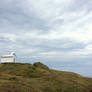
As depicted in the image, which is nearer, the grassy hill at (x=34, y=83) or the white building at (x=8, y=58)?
the grassy hill at (x=34, y=83)

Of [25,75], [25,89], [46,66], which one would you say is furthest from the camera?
[46,66]

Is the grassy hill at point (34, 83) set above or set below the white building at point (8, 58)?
below

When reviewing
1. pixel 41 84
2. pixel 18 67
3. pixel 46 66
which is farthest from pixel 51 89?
pixel 46 66

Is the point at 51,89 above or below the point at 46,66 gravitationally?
below

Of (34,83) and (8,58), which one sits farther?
(8,58)

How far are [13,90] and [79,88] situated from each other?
1725 cm

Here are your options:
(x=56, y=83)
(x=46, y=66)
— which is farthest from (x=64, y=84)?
(x=46, y=66)

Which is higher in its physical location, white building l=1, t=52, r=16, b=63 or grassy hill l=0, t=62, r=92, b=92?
white building l=1, t=52, r=16, b=63

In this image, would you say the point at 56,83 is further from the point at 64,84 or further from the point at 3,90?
the point at 3,90

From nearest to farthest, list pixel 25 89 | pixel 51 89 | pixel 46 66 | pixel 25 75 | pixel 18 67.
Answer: pixel 25 89, pixel 51 89, pixel 25 75, pixel 18 67, pixel 46 66

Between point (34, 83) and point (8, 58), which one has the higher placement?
point (8, 58)

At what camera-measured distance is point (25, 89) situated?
114ft

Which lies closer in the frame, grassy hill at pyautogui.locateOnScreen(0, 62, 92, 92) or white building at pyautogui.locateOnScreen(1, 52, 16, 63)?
grassy hill at pyautogui.locateOnScreen(0, 62, 92, 92)

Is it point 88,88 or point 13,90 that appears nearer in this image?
point 13,90
